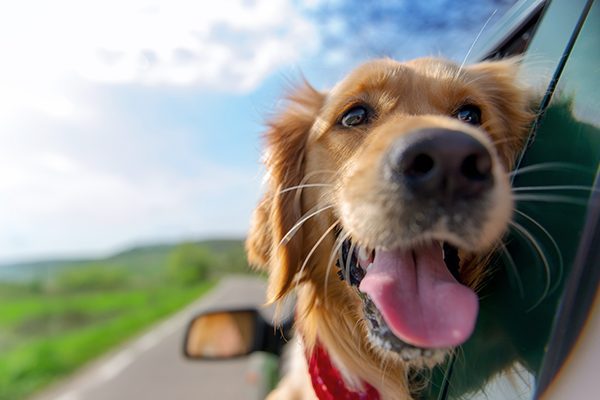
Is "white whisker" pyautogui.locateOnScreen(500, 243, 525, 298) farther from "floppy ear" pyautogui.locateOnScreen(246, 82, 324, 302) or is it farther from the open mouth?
"floppy ear" pyautogui.locateOnScreen(246, 82, 324, 302)

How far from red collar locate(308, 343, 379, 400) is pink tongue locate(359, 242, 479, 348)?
0.50 metres

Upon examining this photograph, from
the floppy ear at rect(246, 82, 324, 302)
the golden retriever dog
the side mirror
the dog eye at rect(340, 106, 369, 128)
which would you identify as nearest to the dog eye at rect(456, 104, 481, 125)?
the golden retriever dog

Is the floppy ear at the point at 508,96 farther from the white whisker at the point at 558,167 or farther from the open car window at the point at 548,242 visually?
the white whisker at the point at 558,167

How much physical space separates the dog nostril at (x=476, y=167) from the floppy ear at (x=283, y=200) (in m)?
1.24

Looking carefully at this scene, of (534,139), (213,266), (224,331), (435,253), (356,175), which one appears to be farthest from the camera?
(213,266)

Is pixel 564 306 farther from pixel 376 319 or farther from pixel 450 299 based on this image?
pixel 376 319

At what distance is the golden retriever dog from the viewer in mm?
1604

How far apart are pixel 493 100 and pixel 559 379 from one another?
170 cm

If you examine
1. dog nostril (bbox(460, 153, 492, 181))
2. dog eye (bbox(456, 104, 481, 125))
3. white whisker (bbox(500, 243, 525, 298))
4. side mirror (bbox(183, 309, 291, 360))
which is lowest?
side mirror (bbox(183, 309, 291, 360))

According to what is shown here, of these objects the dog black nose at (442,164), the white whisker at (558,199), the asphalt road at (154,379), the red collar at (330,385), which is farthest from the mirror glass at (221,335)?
the asphalt road at (154,379)

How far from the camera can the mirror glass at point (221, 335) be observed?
3.27 m

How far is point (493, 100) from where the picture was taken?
251 cm

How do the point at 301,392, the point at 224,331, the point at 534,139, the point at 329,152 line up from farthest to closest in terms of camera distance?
the point at 224,331 < the point at 329,152 < the point at 301,392 < the point at 534,139

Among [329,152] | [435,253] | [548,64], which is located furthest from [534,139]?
[329,152]
